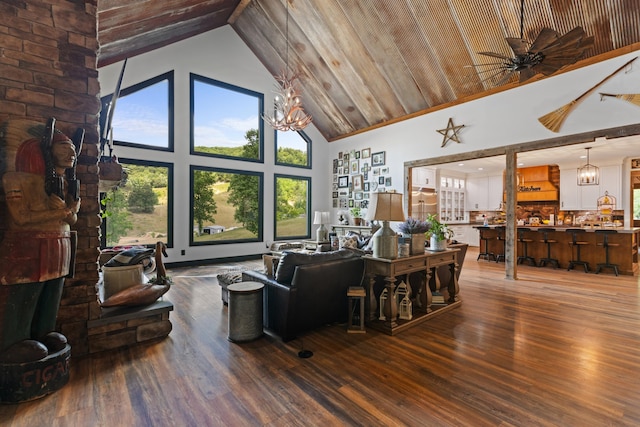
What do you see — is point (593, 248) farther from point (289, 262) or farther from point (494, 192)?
point (289, 262)

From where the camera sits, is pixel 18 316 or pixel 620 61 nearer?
pixel 18 316

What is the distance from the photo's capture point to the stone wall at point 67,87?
7.63 ft

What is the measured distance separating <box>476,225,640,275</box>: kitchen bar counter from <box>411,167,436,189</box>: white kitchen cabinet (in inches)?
115

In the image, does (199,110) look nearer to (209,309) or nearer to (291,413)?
(209,309)

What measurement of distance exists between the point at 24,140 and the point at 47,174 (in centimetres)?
28

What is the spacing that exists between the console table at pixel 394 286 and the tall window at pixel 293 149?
5788 mm

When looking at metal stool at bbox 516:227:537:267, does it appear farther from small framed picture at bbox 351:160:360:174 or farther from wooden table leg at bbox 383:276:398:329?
wooden table leg at bbox 383:276:398:329

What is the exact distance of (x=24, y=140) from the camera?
2.06m

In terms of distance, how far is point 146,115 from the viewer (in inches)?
254

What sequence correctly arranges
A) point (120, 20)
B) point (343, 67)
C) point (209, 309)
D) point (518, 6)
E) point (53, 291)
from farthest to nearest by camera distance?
point (343, 67), point (518, 6), point (120, 20), point (209, 309), point (53, 291)

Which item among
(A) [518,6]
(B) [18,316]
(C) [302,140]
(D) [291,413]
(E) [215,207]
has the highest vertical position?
(A) [518,6]

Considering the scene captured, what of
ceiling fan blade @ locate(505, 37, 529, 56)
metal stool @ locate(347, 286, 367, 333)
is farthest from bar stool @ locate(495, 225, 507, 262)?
metal stool @ locate(347, 286, 367, 333)

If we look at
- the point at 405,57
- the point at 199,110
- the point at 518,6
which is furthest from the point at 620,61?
the point at 199,110

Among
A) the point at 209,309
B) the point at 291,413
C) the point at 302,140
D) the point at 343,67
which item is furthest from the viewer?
the point at 302,140
